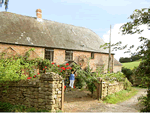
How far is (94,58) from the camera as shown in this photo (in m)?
19.2

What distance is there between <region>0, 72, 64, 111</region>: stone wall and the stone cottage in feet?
22.9

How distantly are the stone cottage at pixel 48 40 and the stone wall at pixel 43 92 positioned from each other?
22.9 ft

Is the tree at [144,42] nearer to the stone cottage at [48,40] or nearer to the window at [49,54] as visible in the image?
the stone cottage at [48,40]

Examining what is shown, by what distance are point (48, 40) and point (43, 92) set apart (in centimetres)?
1032

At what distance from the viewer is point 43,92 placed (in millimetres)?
7016

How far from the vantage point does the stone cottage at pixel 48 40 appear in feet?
47.3

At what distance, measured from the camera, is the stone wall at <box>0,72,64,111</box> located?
687cm

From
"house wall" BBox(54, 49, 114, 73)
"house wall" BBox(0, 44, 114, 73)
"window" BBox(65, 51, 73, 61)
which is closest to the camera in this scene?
"house wall" BBox(0, 44, 114, 73)

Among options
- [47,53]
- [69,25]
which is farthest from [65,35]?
[47,53]

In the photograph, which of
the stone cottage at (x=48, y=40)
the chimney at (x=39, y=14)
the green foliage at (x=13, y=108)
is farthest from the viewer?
the chimney at (x=39, y=14)

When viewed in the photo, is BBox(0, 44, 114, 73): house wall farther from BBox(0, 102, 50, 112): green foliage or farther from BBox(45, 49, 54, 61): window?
BBox(0, 102, 50, 112): green foliage

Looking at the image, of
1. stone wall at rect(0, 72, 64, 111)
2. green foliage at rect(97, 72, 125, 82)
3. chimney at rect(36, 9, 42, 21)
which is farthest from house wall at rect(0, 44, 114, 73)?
stone wall at rect(0, 72, 64, 111)

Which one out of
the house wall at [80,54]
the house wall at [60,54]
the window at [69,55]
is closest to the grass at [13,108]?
the house wall at [60,54]

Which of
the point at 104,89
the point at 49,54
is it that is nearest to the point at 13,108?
the point at 104,89
